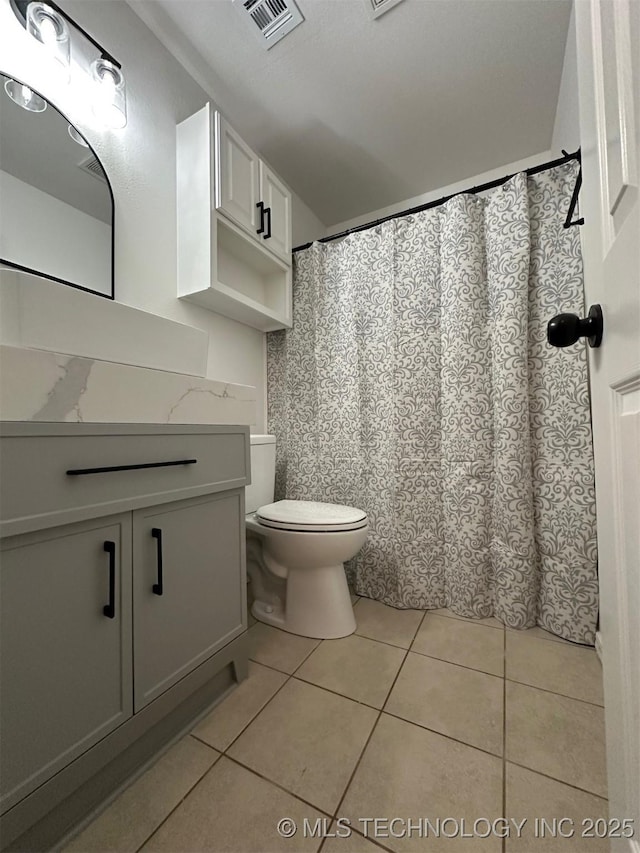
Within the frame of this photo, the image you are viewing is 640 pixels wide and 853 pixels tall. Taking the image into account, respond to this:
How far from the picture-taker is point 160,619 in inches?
33.6

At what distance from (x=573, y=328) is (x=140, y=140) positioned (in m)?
1.67

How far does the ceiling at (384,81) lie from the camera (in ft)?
4.38

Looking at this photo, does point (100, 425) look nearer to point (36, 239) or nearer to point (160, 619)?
point (160, 619)

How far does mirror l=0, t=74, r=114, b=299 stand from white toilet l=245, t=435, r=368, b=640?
3.49 ft

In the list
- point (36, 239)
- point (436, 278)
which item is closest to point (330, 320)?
point (436, 278)

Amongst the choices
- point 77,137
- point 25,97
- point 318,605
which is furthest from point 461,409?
point 25,97

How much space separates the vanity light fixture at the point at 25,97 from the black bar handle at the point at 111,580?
132 cm

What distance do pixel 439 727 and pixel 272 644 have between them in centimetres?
63

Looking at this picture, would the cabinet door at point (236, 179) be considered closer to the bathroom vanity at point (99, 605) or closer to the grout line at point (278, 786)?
the bathroom vanity at point (99, 605)

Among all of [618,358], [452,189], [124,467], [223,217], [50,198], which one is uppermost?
[452,189]

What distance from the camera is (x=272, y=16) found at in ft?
4.34

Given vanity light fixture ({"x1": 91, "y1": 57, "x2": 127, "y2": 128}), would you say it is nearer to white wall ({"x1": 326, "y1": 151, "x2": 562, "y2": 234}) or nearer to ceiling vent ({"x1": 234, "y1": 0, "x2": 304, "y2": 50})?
ceiling vent ({"x1": 234, "y1": 0, "x2": 304, "y2": 50})

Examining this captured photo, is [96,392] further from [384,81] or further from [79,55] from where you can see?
[384,81]

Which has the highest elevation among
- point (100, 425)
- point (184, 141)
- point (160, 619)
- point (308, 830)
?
point (184, 141)
